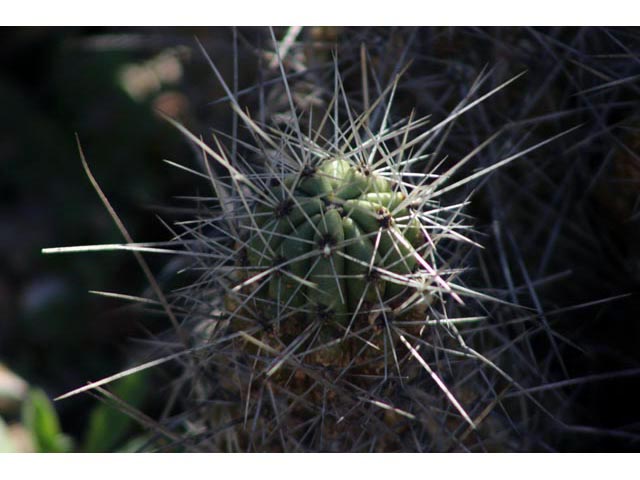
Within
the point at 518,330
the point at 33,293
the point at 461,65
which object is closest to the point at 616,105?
the point at 461,65

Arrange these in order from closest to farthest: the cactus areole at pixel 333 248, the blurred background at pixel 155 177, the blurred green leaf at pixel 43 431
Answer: the cactus areole at pixel 333 248 → the blurred background at pixel 155 177 → the blurred green leaf at pixel 43 431

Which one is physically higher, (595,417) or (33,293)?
(595,417)

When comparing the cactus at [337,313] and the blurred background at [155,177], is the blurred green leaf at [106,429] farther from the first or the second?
the cactus at [337,313]

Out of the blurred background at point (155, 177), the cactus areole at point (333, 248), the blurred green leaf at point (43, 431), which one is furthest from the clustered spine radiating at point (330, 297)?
the blurred green leaf at point (43, 431)

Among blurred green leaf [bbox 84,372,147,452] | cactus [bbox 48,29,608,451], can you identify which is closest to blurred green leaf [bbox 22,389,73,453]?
blurred green leaf [bbox 84,372,147,452]

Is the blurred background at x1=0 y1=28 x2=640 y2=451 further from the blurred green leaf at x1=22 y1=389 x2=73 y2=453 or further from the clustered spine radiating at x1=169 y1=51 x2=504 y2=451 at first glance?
the clustered spine radiating at x1=169 y1=51 x2=504 y2=451
